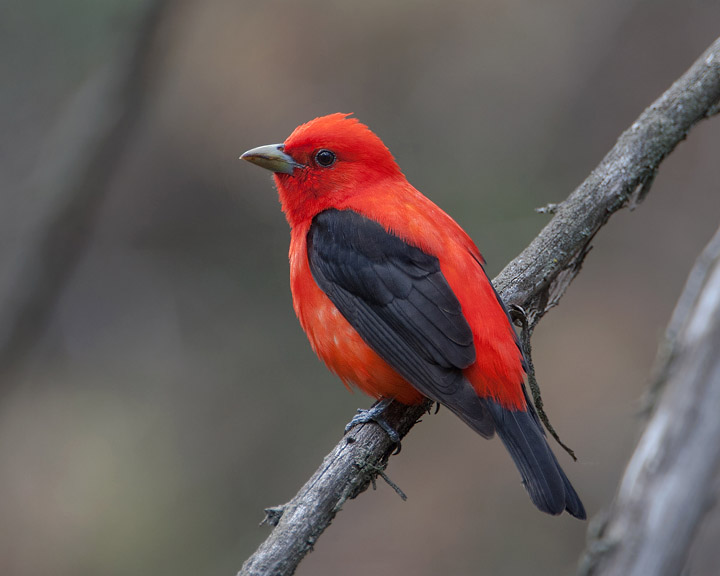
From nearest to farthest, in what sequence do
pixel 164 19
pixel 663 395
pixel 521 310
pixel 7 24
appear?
1. pixel 663 395
2. pixel 521 310
3. pixel 164 19
4. pixel 7 24

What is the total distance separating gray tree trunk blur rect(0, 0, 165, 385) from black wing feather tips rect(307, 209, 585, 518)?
3.31 metres

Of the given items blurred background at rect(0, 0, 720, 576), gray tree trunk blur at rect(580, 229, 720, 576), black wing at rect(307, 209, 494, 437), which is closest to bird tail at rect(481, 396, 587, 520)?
black wing at rect(307, 209, 494, 437)

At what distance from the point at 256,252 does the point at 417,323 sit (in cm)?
446

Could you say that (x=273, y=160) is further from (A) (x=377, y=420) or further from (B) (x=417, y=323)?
(A) (x=377, y=420)

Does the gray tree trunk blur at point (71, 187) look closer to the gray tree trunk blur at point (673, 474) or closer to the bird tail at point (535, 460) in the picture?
the bird tail at point (535, 460)

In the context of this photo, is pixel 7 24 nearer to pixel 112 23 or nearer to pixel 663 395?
pixel 112 23

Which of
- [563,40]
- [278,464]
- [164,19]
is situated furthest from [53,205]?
[563,40]

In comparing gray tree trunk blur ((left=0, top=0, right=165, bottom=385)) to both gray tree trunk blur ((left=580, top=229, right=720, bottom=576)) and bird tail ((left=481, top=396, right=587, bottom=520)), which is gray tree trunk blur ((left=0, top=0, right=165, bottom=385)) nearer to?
bird tail ((left=481, top=396, right=587, bottom=520))

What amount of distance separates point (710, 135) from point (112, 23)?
6.03m

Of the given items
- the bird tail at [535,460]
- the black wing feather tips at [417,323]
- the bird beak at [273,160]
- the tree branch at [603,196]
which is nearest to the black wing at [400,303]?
the black wing feather tips at [417,323]

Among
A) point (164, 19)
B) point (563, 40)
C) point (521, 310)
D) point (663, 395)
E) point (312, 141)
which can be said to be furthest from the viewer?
point (563, 40)

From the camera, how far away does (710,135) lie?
791 cm

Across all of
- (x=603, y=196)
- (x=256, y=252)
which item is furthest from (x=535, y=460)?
(x=256, y=252)

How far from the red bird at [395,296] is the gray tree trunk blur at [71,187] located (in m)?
2.64
